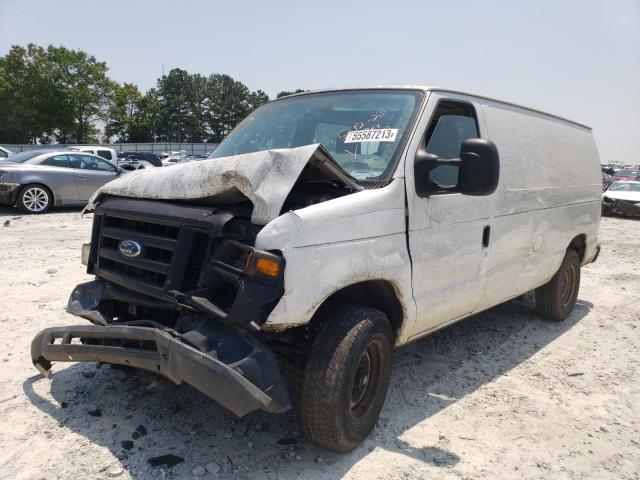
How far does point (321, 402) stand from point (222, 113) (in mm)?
103876

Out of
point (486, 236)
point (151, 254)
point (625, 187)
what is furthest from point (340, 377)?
point (625, 187)

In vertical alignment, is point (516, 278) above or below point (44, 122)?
below

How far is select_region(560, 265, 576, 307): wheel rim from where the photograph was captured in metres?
5.65

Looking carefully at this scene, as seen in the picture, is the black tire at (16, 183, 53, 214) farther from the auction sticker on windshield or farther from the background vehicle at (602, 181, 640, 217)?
the background vehicle at (602, 181, 640, 217)

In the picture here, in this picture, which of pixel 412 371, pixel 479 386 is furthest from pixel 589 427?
pixel 412 371

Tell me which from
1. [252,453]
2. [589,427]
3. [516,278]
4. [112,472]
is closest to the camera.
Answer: [112,472]

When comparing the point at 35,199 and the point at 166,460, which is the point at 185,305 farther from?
the point at 35,199

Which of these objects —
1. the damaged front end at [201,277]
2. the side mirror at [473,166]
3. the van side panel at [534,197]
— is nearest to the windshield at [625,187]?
the van side panel at [534,197]

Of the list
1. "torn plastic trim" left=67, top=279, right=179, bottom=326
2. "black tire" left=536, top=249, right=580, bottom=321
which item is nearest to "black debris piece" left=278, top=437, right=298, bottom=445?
"torn plastic trim" left=67, top=279, right=179, bottom=326

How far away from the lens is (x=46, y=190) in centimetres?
1193

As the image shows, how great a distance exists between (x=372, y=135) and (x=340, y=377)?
160cm

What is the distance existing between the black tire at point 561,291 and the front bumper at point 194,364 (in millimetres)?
4005

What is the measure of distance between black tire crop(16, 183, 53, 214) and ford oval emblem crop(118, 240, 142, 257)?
10254 millimetres

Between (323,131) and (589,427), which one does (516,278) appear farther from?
(323,131)
